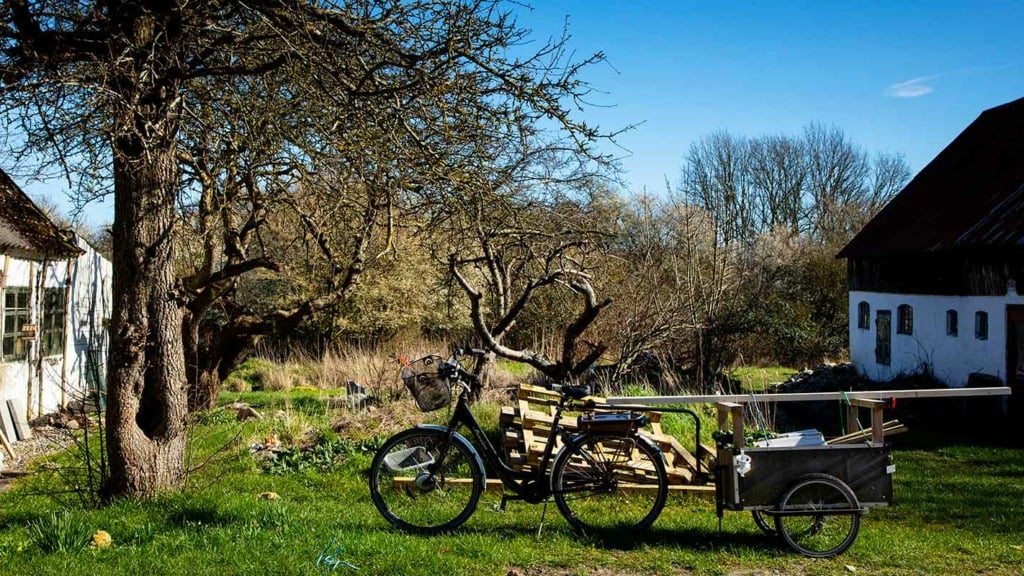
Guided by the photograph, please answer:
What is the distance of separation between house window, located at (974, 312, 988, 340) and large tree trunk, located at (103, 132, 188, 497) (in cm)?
1624

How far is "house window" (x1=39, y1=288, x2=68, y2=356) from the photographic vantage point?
1650cm

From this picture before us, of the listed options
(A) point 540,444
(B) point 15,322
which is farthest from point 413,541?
(B) point 15,322

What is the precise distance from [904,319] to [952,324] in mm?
2235

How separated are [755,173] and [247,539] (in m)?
40.1

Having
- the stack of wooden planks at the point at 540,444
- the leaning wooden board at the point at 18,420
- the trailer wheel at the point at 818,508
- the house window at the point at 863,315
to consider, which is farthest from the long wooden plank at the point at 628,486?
the house window at the point at 863,315

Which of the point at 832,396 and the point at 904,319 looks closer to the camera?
the point at 832,396

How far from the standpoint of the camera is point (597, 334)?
17328 mm

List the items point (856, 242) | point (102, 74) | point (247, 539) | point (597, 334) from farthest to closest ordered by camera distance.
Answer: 1. point (856, 242)
2. point (597, 334)
3. point (102, 74)
4. point (247, 539)

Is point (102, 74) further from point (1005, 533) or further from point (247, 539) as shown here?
point (1005, 533)

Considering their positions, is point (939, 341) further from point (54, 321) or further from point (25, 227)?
point (54, 321)

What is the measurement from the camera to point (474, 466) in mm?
6156

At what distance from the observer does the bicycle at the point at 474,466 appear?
6.18 meters

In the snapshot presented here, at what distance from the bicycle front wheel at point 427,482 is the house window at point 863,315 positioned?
63.5ft

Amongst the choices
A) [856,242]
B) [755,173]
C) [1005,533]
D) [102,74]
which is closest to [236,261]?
[102,74]
